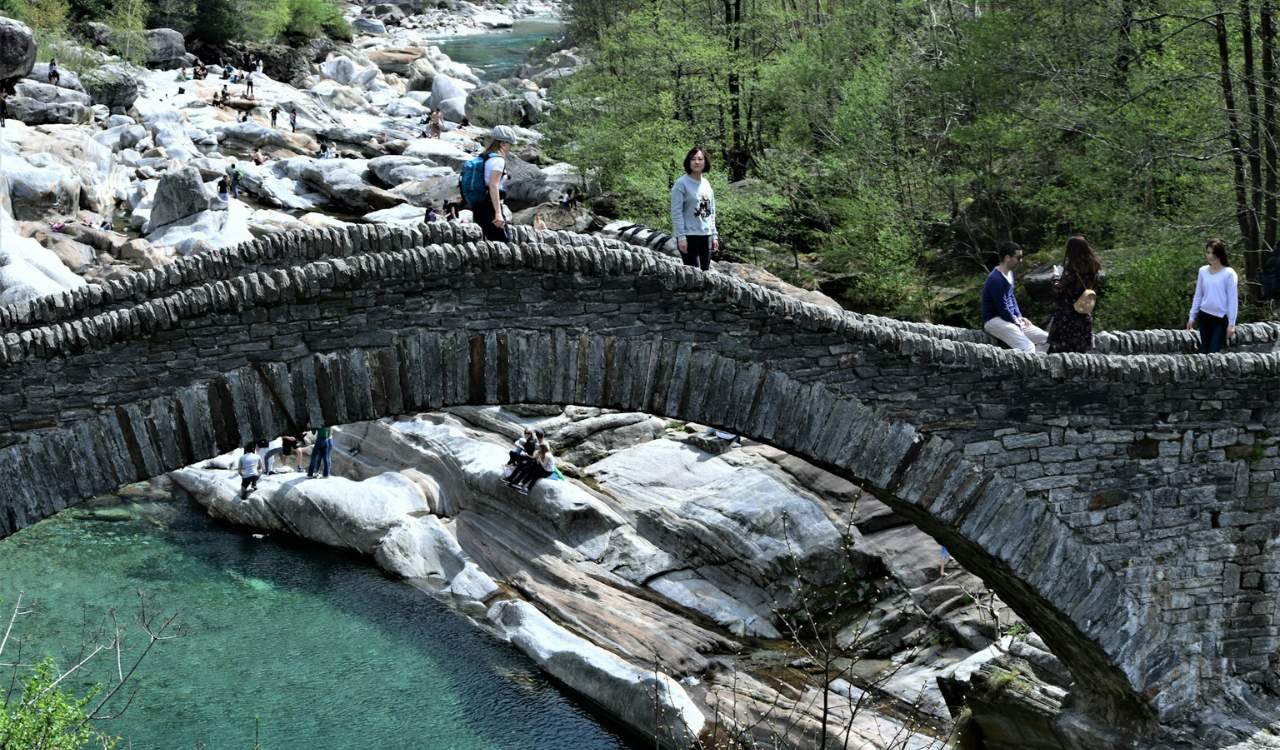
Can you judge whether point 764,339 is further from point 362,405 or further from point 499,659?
point 499,659

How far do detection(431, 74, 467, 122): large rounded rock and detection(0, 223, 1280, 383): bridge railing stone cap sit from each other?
44.6 meters

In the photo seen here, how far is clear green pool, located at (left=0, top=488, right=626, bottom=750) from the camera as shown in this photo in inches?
605

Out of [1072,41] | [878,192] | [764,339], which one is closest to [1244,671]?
[764,339]

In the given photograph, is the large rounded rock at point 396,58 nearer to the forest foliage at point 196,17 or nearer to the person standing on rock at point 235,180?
the forest foliage at point 196,17

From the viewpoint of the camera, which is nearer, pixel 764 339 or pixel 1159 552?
pixel 764 339

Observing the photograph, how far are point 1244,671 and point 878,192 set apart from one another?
18.0 metres

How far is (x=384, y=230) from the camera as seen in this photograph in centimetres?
1085

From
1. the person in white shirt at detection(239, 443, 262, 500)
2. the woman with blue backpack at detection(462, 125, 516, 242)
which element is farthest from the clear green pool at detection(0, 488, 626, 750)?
the woman with blue backpack at detection(462, 125, 516, 242)

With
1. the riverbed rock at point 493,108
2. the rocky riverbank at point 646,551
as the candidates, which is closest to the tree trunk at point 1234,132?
the rocky riverbank at point 646,551

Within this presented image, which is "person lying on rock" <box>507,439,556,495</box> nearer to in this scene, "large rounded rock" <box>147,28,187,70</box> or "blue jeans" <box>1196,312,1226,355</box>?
"blue jeans" <box>1196,312,1226,355</box>

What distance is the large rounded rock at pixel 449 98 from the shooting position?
5588 cm

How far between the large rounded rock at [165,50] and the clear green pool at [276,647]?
44.6 m

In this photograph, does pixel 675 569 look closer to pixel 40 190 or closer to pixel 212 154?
pixel 40 190

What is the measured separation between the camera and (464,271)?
1015 centimetres
